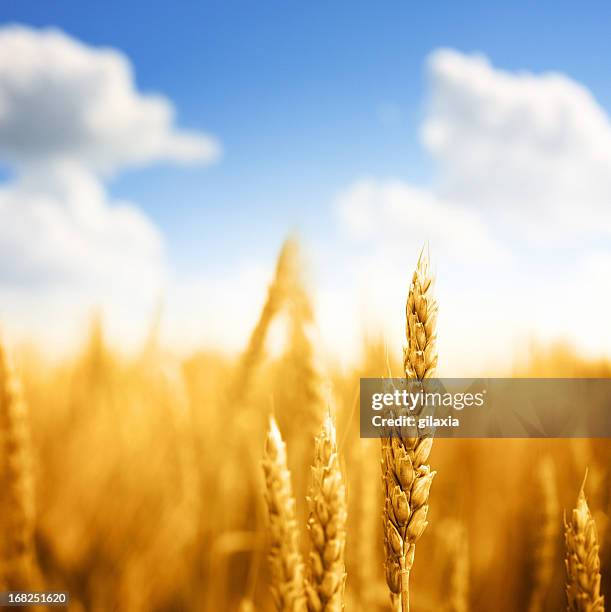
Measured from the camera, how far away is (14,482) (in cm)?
79

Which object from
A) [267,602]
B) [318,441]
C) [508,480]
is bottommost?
[267,602]

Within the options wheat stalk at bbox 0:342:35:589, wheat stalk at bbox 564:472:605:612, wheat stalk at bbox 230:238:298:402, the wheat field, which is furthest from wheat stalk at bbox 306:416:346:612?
wheat stalk at bbox 0:342:35:589

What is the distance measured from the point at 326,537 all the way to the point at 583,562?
296 millimetres

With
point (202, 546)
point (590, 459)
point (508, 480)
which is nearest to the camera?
point (202, 546)

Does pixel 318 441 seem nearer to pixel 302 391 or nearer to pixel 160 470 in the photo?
pixel 302 391

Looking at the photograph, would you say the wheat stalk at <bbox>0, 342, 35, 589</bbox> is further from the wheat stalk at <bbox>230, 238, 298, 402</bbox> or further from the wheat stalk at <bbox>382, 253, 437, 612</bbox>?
the wheat stalk at <bbox>382, 253, 437, 612</bbox>

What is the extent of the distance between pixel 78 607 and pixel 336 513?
767mm

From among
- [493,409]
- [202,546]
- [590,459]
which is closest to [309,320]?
[493,409]

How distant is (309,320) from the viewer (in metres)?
0.80

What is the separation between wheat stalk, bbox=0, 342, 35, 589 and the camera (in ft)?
2.58

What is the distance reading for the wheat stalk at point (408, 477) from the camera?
0.43 meters

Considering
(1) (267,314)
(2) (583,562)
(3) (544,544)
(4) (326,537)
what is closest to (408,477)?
(4) (326,537)

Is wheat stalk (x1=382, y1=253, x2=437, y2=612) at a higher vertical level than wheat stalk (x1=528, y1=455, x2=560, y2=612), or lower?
higher

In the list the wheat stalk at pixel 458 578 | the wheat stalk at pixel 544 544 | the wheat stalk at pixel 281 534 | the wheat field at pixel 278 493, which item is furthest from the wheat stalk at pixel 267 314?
the wheat stalk at pixel 544 544
